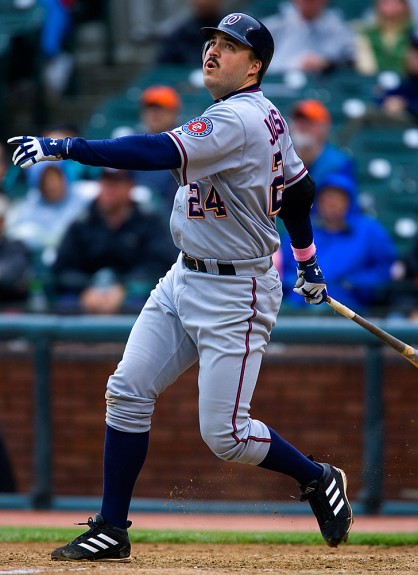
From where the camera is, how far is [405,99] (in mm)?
8891

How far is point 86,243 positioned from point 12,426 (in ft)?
4.62

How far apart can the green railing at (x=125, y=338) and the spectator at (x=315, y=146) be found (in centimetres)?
138

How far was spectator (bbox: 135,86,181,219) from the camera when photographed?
8.01 meters

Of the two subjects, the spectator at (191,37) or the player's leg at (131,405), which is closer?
the player's leg at (131,405)

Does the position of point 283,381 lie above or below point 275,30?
below

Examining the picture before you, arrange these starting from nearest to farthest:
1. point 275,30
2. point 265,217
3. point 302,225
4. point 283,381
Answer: point 265,217 < point 302,225 < point 283,381 < point 275,30

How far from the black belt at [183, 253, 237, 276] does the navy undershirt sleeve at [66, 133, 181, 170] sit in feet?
1.51

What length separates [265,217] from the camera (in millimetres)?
4273

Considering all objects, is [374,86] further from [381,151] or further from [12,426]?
[12,426]

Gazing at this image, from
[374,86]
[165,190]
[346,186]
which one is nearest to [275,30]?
[374,86]

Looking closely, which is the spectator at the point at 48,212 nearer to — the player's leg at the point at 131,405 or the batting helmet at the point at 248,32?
the player's leg at the point at 131,405

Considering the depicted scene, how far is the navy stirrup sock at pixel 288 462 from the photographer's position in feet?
14.5

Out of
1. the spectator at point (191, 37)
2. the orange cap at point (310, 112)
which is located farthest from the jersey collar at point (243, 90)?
the spectator at point (191, 37)

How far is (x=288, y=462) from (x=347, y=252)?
9.12 ft
